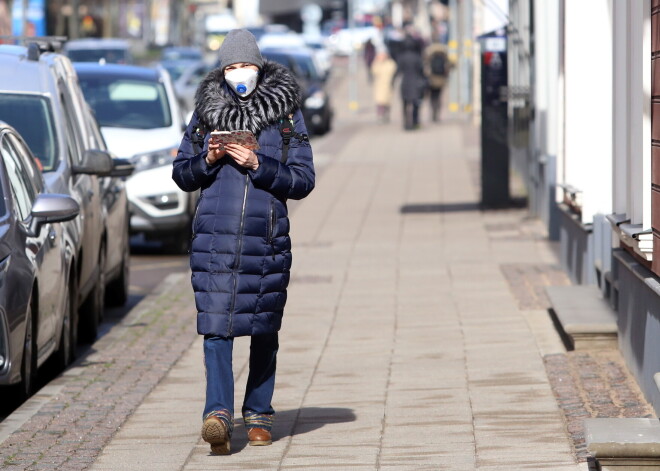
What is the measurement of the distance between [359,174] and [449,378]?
1610cm

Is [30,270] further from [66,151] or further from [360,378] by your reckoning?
[66,151]

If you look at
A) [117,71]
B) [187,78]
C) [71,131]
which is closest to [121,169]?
[71,131]

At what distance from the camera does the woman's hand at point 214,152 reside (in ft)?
21.0

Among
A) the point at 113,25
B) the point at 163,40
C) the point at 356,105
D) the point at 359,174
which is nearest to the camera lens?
the point at 359,174

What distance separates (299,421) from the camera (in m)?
7.49

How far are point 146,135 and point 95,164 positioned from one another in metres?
5.28

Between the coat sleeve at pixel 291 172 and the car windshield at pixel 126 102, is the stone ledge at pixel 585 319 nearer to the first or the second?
the coat sleeve at pixel 291 172

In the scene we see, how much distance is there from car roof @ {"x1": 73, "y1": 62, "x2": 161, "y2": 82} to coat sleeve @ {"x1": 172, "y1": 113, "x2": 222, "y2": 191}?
9686mm

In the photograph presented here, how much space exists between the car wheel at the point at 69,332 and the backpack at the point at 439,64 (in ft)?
90.8

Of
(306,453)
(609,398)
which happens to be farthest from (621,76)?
(306,453)

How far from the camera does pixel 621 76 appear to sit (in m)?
9.28

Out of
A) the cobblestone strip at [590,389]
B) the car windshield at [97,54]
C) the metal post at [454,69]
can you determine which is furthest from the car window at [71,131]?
the metal post at [454,69]

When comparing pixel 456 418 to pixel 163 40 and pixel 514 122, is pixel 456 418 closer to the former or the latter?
pixel 514 122

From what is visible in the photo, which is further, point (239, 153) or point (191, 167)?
point (191, 167)
